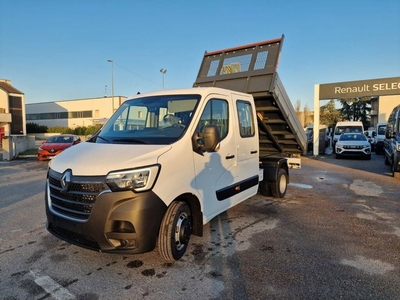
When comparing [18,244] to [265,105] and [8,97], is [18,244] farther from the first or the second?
[8,97]

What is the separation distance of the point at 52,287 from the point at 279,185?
17.1ft

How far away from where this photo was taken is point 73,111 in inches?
2361

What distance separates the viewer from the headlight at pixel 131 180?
120 inches

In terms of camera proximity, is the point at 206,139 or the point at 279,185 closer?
the point at 206,139

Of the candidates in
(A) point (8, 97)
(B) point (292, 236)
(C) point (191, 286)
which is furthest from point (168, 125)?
(A) point (8, 97)

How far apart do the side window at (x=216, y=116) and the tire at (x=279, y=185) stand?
2.85 meters

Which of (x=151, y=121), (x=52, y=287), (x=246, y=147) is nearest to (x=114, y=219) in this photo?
(x=52, y=287)

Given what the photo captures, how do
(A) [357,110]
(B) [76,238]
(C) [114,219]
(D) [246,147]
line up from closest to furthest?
(C) [114,219] < (B) [76,238] < (D) [246,147] < (A) [357,110]

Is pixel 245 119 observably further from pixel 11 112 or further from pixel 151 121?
pixel 11 112

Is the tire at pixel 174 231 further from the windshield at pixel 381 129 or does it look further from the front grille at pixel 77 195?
the windshield at pixel 381 129

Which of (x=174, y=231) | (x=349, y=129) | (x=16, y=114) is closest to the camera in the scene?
(x=174, y=231)

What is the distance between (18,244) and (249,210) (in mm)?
4214

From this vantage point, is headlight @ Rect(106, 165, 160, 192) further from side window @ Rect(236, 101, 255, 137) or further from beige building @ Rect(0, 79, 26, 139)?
beige building @ Rect(0, 79, 26, 139)

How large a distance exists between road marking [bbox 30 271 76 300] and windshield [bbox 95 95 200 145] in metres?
1.84
